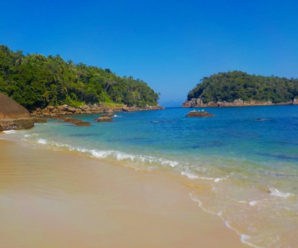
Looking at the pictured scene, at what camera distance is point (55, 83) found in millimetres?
74062

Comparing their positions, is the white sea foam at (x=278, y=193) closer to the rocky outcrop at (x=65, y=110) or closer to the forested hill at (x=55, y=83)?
the rocky outcrop at (x=65, y=110)

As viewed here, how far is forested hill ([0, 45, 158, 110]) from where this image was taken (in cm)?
6750

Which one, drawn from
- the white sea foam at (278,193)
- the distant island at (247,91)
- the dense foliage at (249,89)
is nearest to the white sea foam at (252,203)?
the white sea foam at (278,193)

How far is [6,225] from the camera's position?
5902mm

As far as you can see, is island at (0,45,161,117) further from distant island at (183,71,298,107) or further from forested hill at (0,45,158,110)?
distant island at (183,71,298,107)

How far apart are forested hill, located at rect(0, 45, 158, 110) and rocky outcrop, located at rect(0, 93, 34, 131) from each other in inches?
1322

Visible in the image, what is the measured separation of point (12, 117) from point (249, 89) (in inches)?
4974

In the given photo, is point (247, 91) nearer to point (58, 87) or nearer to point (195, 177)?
point (58, 87)

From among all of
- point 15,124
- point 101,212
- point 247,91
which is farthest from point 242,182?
point 247,91

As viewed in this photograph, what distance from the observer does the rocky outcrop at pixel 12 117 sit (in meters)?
30.0

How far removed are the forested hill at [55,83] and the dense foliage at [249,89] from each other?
137 ft

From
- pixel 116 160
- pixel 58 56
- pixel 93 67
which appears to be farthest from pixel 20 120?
pixel 93 67

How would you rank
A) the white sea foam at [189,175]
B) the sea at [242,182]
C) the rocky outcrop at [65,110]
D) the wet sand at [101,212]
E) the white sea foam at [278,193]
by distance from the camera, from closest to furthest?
the wet sand at [101,212]
the sea at [242,182]
the white sea foam at [278,193]
the white sea foam at [189,175]
the rocky outcrop at [65,110]

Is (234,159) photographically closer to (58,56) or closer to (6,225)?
(6,225)
